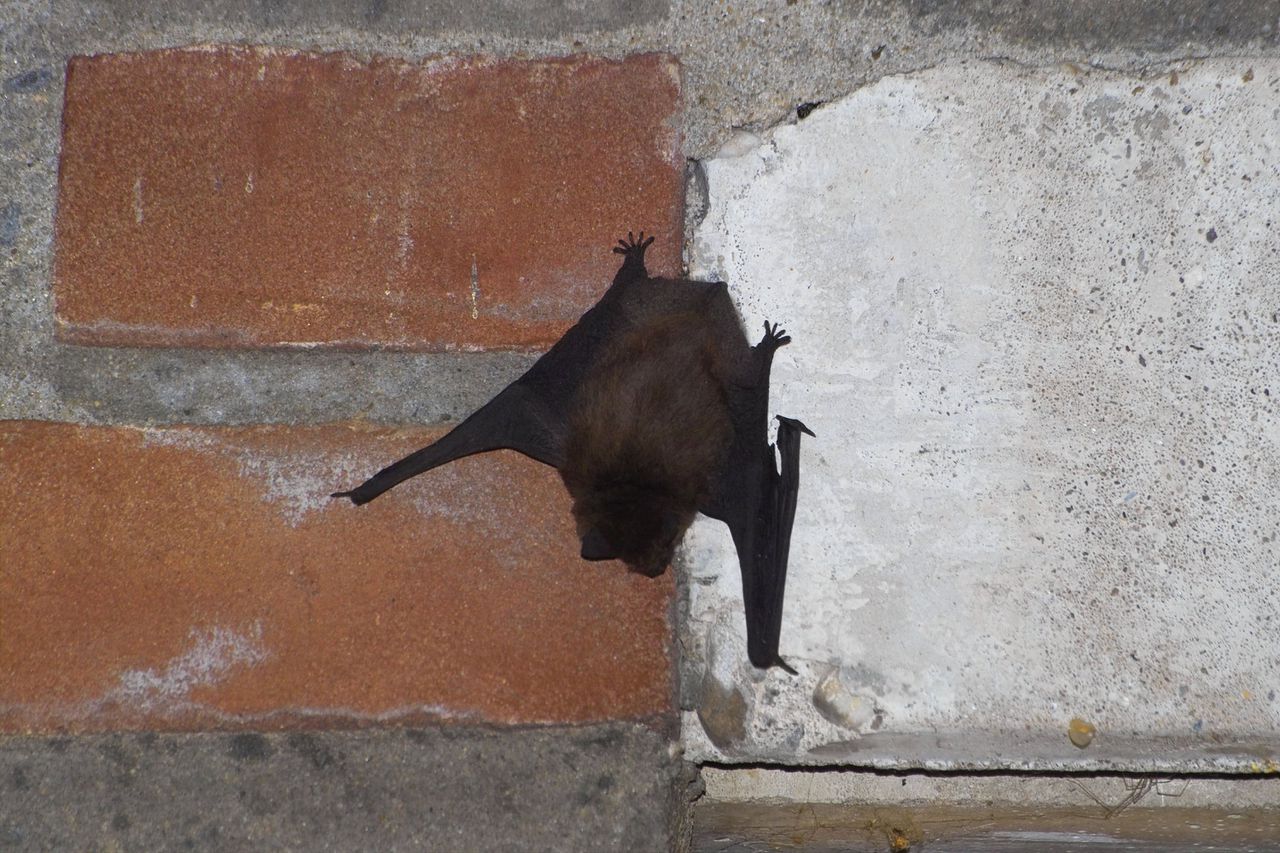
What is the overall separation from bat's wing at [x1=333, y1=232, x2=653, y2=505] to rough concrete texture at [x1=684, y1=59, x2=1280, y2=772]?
201 mm

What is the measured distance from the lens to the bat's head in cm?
171

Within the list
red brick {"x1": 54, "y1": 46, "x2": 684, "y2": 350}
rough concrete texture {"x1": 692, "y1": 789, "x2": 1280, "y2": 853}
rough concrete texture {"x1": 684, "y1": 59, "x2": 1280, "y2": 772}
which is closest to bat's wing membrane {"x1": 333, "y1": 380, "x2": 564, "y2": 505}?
red brick {"x1": 54, "y1": 46, "x2": 684, "y2": 350}

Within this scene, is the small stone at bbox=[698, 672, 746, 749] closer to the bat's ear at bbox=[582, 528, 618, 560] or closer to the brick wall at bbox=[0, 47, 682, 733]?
the brick wall at bbox=[0, 47, 682, 733]

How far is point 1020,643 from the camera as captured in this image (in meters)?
1.61

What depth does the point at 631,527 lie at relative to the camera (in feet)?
5.85

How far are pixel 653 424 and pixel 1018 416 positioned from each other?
757mm

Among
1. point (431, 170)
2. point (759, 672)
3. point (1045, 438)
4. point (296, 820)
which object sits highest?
point (431, 170)

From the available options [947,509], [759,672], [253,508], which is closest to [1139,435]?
[947,509]

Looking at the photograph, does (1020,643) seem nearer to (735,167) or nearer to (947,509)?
(947,509)

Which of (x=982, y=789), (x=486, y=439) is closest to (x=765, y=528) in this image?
(x=486, y=439)

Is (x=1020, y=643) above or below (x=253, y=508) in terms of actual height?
below

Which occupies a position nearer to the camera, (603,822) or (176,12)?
(603,822)

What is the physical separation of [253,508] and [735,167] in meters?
1.06

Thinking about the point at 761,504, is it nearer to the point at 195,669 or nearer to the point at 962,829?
the point at 962,829
